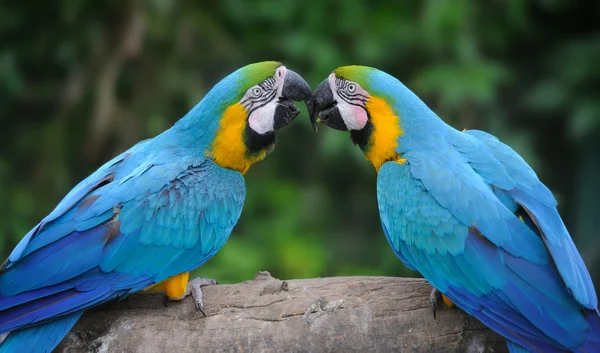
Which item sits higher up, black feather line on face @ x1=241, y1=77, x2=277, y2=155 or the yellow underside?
black feather line on face @ x1=241, y1=77, x2=277, y2=155

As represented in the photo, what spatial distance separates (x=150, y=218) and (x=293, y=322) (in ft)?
1.97

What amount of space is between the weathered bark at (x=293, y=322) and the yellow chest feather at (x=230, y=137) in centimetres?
50

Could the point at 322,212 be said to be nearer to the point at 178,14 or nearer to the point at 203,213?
the point at 178,14

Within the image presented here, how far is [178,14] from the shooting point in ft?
14.8

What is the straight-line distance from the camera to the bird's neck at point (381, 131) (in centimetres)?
266

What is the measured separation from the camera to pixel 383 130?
105 inches

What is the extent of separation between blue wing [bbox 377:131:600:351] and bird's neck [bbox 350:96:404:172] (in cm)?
8

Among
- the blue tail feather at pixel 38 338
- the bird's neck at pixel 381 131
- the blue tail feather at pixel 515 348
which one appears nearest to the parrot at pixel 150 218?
the blue tail feather at pixel 38 338

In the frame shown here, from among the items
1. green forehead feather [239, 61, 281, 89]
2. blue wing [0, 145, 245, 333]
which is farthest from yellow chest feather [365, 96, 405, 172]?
blue wing [0, 145, 245, 333]

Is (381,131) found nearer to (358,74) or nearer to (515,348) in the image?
(358,74)

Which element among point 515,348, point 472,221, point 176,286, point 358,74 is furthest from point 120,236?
point 515,348

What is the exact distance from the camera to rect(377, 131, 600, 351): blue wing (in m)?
2.16

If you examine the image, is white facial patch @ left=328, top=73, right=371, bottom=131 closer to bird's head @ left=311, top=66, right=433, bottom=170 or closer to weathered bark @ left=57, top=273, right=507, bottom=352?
bird's head @ left=311, top=66, right=433, bottom=170

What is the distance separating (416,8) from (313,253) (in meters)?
1.73
